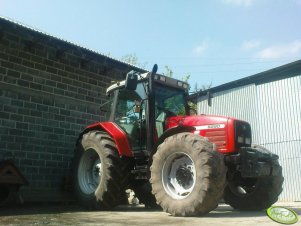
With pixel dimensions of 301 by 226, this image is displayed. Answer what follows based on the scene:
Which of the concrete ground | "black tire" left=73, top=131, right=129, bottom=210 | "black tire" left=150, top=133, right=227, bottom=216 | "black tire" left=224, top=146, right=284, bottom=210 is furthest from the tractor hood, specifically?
the concrete ground

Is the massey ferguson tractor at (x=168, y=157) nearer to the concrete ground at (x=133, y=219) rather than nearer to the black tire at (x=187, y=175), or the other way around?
the black tire at (x=187, y=175)

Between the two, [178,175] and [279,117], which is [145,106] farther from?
[279,117]

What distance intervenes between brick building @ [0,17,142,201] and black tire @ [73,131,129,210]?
1.15 meters

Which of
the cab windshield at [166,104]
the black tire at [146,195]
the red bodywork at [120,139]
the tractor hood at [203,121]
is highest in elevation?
the cab windshield at [166,104]

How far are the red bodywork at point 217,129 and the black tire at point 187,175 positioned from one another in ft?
2.03

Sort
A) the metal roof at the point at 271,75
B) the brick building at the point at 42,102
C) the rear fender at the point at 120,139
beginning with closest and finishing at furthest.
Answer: the rear fender at the point at 120,139
the brick building at the point at 42,102
the metal roof at the point at 271,75

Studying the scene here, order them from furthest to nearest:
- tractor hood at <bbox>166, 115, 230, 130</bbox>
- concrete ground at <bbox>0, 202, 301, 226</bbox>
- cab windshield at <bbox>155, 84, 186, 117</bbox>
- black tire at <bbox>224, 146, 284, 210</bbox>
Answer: cab windshield at <bbox>155, 84, 186, 117</bbox> < black tire at <bbox>224, 146, 284, 210</bbox> < tractor hood at <bbox>166, 115, 230, 130</bbox> < concrete ground at <bbox>0, 202, 301, 226</bbox>

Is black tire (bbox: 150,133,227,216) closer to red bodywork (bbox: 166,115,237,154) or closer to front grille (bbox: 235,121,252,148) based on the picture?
red bodywork (bbox: 166,115,237,154)

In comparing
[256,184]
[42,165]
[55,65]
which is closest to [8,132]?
[42,165]

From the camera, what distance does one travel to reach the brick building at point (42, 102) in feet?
26.0

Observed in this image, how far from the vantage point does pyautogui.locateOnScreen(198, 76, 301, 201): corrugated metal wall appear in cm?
1209

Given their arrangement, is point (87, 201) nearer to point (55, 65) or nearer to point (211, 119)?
point (211, 119)

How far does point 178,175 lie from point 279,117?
7.85 metres

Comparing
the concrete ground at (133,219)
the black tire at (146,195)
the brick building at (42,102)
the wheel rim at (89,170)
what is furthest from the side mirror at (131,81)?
the brick building at (42,102)
